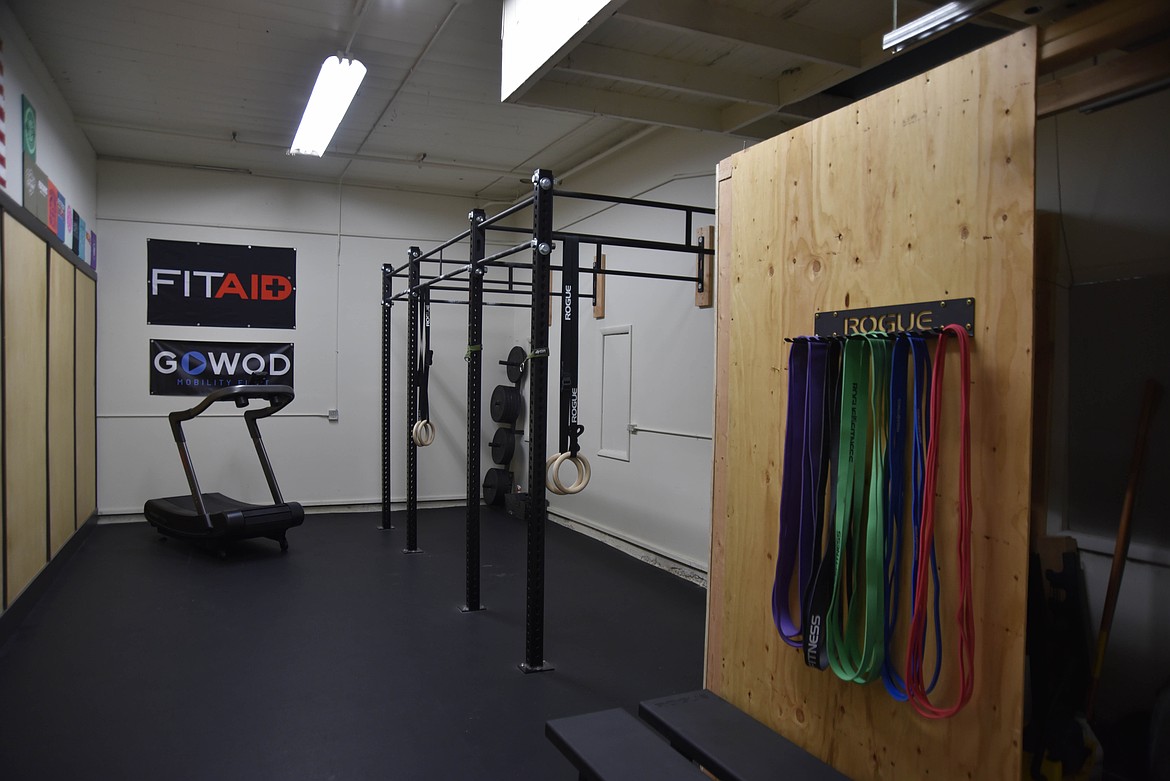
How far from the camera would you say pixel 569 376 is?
11.1 ft

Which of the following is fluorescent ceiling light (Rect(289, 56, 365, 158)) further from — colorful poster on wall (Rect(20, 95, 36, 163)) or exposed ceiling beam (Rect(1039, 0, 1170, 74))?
exposed ceiling beam (Rect(1039, 0, 1170, 74))

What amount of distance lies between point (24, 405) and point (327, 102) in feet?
8.64

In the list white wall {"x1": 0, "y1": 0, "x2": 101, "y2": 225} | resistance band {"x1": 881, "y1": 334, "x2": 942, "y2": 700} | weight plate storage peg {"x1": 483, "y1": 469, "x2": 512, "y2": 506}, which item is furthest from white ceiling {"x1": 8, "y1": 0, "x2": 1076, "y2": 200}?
weight plate storage peg {"x1": 483, "y1": 469, "x2": 512, "y2": 506}

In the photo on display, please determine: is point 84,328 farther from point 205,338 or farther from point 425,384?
point 425,384

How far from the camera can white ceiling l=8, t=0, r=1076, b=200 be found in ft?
10.7

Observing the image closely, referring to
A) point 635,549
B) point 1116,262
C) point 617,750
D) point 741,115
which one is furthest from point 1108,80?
point 635,549

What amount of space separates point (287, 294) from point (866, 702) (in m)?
6.87

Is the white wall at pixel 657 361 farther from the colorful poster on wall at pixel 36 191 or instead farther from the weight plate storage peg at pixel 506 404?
the colorful poster on wall at pixel 36 191

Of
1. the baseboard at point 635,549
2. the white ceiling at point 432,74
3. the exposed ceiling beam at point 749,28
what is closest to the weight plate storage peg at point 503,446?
the baseboard at point 635,549

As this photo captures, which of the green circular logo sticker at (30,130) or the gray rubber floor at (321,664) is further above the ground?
the green circular logo sticker at (30,130)

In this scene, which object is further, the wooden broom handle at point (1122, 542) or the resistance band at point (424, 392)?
the resistance band at point (424, 392)

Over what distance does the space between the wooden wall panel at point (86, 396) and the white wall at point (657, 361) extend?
402 centimetres

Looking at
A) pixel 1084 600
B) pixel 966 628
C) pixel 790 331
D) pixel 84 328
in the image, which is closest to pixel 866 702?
pixel 966 628

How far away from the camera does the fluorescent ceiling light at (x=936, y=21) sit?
1784 millimetres
